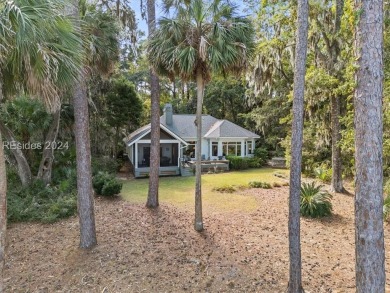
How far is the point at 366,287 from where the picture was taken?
303 cm

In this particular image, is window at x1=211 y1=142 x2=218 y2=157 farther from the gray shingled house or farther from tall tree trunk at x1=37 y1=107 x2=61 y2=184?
tall tree trunk at x1=37 y1=107 x2=61 y2=184

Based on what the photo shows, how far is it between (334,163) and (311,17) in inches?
244

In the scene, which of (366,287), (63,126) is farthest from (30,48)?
(63,126)

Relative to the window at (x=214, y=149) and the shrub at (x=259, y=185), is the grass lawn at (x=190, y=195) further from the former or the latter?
the window at (x=214, y=149)

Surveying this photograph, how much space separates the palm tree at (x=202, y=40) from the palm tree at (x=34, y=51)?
114 inches

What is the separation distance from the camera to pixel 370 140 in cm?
297

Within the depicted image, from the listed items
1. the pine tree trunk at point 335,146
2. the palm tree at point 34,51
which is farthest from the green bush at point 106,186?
the pine tree trunk at point 335,146

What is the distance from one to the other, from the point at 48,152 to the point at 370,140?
12.0 m

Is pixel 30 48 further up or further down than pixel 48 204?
further up

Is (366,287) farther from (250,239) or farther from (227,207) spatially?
(227,207)

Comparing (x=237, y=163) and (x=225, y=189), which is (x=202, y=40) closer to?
(x=225, y=189)

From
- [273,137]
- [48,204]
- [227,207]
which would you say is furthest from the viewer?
[273,137]

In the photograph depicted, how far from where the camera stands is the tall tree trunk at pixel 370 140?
2939mm

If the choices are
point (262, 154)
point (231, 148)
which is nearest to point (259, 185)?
point (231, 148)
